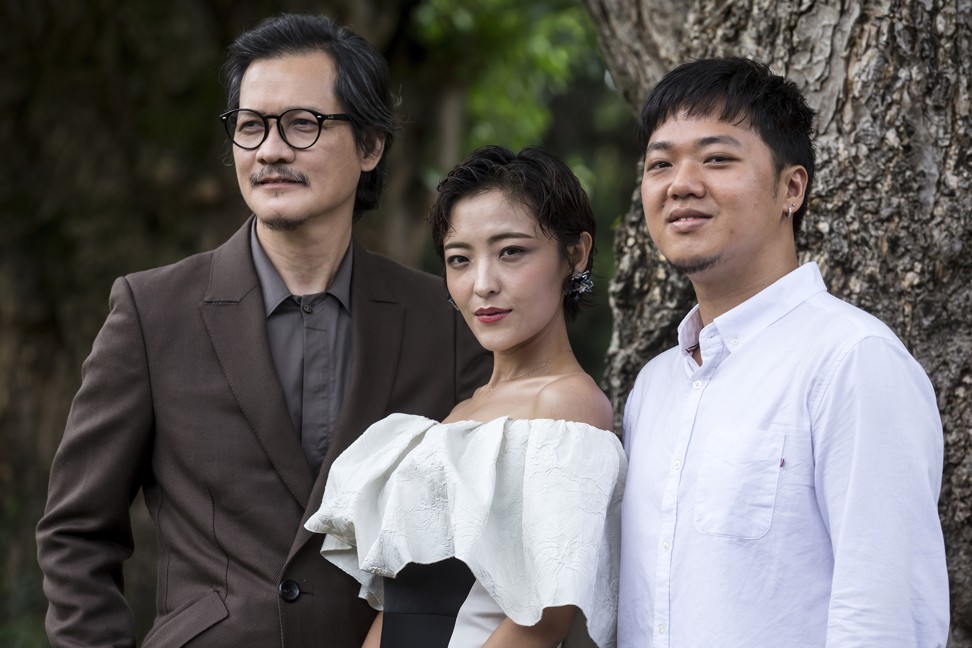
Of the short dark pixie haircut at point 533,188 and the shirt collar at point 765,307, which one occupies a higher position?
the short dark pixie haircut at point 533,188

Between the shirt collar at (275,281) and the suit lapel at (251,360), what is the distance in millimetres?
30

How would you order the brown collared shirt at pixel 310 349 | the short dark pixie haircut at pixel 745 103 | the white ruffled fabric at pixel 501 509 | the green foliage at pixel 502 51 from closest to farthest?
the white ruffled fabric at pixel 501 509 → the short dark pixie haircut at pixel 745 103 → the brown collared shirt at pixel 310 349 → the green foliage at pixel 502 51

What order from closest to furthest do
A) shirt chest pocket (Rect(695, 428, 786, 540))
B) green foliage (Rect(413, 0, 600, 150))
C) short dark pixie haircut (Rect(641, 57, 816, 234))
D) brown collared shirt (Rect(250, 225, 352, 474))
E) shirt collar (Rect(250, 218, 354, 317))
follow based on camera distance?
shirt chest pocket (Rect(695, 428, 786, 540))
short dark pixie haircut (Rect(641, 57, 816, 234))
brown collared shirt (Rect(250, 225, 352, 474))
shirt collar (Rect(250, 218, 354, 317))
green foliage (Rect(413, 0, 600, 150))

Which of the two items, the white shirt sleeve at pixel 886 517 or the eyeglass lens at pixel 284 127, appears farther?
the eyeglass lens at pixel 284 127

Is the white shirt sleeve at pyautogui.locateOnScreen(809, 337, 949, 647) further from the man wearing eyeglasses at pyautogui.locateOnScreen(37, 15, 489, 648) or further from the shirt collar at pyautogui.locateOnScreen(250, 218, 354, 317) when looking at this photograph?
the shirt collar at pyautogui.locateOnScreen(250, 218, 354, 317)

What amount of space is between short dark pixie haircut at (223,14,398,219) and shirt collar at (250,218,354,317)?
0.34 metres

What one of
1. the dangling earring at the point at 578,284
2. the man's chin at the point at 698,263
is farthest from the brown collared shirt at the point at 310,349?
the man's chin at the point at 698,263

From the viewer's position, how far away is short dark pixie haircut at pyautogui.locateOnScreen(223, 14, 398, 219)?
119 inches

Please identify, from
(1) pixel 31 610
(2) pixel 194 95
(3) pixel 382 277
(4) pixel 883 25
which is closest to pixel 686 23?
(4) pixel 883 25

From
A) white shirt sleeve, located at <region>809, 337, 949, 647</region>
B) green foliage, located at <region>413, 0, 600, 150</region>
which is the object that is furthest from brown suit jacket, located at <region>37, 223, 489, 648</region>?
green foliage, located at <region>413, 0, 600, 150</region>

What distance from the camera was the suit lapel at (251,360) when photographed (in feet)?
9.04

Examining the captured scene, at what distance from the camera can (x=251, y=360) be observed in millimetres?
2820

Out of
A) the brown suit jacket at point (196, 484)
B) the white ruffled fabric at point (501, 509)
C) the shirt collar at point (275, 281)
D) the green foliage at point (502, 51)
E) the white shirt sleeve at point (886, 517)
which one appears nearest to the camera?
the white shirt sleeve at point (886, 517)

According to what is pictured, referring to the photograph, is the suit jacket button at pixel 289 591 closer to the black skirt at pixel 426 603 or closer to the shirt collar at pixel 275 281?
the black skirt at pixel 426 603
